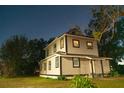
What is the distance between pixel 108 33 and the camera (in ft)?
42.7

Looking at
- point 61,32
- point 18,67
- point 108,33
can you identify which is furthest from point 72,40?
point 18,67

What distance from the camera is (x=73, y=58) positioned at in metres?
13.8

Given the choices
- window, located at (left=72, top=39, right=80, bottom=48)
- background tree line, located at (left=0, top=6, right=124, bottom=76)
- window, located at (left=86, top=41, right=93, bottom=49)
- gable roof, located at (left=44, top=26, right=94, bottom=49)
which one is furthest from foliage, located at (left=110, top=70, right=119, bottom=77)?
gable roof, located at (left=44, top=26, right=94, bottom=49)

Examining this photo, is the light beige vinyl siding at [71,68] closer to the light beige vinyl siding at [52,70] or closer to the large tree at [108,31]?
the light beige vinyl siding at [52,70]

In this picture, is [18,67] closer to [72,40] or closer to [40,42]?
[40,42]

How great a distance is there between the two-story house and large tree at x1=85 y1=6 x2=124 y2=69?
47 cm

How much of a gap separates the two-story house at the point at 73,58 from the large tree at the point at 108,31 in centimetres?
47

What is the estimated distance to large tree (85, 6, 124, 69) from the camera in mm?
12053

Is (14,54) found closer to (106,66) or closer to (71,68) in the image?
(71,68)

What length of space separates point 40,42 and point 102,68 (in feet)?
13.1

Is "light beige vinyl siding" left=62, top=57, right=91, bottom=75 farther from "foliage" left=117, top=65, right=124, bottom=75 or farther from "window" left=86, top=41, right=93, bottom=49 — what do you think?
"foliage" left=117, top=65, right=124, bottom=75

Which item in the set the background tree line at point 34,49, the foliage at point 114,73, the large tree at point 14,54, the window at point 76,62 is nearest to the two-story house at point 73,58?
the window at point 76,62
